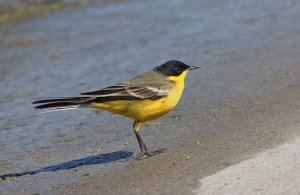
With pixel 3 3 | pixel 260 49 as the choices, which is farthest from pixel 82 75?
pixel 3 3

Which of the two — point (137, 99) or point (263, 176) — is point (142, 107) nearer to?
point (137, 99)

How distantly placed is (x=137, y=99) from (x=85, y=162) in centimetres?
91

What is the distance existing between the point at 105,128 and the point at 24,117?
148cm

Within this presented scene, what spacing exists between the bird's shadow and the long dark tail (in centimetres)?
70

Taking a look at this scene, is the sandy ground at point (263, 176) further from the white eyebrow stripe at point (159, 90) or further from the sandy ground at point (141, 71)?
the white eyebrow stripe at point (159, 90)

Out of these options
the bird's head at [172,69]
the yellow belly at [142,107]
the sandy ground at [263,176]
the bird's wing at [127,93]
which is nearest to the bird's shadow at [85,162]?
the yellow belly at [142,107]

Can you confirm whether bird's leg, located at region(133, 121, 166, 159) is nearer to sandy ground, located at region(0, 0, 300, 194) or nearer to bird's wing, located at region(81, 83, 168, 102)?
sandy ground, located at region(0, 0, 300, 194)

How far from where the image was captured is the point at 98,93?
8.13 m

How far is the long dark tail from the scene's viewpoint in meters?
7.85

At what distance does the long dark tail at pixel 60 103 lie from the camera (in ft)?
25.7

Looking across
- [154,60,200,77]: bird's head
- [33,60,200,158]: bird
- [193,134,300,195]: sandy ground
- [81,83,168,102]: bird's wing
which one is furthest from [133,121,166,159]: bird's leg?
[193,134,300,195]: sandy ground

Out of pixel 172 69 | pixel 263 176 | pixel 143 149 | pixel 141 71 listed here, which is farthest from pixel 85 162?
pixel 141 71

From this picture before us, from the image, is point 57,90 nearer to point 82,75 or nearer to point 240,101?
point 82,75

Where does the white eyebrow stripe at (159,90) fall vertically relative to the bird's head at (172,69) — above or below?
below
